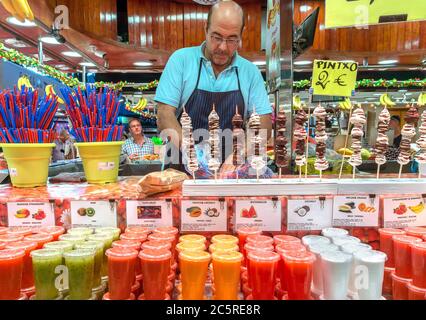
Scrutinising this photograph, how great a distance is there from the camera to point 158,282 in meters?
1.01

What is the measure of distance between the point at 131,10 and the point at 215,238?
5592 mm

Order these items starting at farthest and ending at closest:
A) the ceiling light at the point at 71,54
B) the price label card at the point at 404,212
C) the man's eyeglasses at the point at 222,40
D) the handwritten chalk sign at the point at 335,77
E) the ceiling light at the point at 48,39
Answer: the ceiling light at the point at 71,54
the ceiling light at the point at 48,39
the man's eyeglasses at the point at 222,40
the handwritten chalk sign at the point at 335,77
the price label card at the point at 404,212

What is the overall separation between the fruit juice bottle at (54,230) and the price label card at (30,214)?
0.15ft

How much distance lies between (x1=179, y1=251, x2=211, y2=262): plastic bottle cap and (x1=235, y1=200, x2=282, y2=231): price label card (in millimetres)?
289

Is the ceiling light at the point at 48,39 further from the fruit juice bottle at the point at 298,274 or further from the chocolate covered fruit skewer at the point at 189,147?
the fruit juice bottle at the point at 298,274

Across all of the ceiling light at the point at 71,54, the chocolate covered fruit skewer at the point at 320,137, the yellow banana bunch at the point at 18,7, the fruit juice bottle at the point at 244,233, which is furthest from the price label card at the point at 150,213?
the ceiling light at the point at 71,54

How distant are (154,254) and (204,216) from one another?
0.99 feet

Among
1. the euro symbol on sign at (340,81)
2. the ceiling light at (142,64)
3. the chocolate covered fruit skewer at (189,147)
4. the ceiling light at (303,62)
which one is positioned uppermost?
the ceiling light at (142,64)

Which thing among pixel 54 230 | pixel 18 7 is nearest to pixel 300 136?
pixel 54 230

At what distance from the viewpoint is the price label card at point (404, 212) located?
1.28 m

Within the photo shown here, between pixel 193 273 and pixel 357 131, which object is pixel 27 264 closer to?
pixel 193 273

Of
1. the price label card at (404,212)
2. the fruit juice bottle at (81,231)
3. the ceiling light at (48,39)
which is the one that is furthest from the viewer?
the ceiling light at (48,39)

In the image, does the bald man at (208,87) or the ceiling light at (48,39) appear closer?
the bald man at (208,87)
